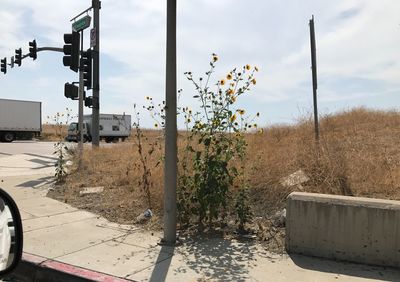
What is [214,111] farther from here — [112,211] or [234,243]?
[112,211]

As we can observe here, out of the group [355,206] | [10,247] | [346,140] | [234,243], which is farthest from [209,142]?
[346,140]

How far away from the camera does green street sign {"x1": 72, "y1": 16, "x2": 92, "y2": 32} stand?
50.6ft

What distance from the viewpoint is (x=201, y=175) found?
639cm

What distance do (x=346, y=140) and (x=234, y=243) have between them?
4.58m

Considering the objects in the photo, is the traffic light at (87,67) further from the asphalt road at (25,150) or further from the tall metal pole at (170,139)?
the tall metal pole at (170,139)

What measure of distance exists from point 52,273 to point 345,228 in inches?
134

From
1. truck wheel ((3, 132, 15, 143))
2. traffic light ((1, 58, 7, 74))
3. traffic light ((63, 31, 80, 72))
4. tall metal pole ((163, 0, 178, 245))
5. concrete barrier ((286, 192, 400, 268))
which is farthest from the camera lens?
truck wheel ((3, 132, 15, 143))

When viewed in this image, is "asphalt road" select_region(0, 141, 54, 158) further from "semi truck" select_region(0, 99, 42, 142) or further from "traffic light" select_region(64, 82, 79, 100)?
"semi truck" select_region(0, 99, 42, 142)

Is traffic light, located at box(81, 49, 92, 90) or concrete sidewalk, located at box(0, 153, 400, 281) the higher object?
traffic light, located at box(81, 49, 92, 90)

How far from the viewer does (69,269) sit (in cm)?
515

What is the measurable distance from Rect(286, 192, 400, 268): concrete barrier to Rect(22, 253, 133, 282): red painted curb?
7.25 feet

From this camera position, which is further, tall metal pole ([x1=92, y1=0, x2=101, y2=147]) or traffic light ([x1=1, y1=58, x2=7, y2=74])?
traffic light ([x1=1, y1=58, x2=7, y2=74])

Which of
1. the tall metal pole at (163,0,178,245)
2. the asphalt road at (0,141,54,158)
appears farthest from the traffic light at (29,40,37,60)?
the tall metal pole at (163,0,178,245)

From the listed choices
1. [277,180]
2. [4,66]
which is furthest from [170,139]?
[4,66]
